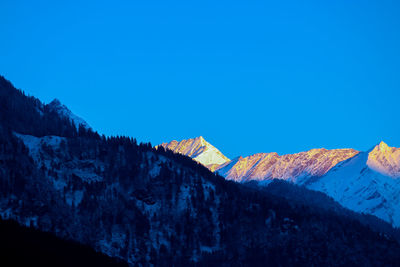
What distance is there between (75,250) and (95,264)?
35.1 feet

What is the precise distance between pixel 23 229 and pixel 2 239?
24469 millimetres

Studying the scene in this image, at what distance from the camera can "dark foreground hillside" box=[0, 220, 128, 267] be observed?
131 meters

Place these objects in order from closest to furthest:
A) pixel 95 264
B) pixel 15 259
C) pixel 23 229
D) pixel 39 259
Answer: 1. pixel 15 259
2. pixel 39 259
3. pixel 95 264
4. pixel 23 229

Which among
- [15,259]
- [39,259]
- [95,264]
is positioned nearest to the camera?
[15,259]

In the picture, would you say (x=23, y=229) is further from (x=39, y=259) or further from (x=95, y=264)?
(x=39, y=259)

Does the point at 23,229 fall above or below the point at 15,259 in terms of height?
above

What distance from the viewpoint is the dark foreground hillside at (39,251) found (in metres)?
131

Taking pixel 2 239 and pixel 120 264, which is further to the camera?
pixel 120 264

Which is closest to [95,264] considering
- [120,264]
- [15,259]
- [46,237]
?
[120,264]

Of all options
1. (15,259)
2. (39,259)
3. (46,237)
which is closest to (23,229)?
(46,237)

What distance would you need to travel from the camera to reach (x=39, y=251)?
5768 inches

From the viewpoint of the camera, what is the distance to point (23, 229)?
170125mm

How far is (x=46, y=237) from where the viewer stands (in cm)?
17225

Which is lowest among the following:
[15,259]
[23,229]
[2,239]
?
[15,259]
